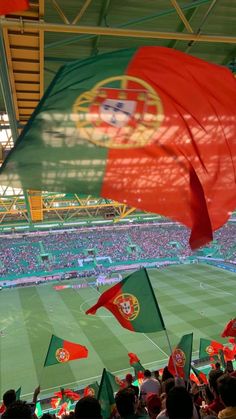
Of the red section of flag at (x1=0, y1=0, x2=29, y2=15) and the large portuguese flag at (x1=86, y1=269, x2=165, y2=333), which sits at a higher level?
the red section of flag at (x1=0, y1=0, x2=29, y2=15)

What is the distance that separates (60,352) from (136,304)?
3.76 m

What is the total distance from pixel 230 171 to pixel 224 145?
32cm

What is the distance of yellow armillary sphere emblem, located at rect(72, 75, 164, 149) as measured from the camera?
3.54 metres

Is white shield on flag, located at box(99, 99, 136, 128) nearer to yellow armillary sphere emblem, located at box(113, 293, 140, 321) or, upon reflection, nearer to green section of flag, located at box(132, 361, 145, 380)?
yellow armillary sphere emblem, located at box(113, 293, 140, 321)

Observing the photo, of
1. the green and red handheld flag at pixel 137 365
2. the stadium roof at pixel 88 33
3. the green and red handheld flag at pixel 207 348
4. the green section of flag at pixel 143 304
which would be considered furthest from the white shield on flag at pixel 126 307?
the green and red handheld flag at pixel 207 348

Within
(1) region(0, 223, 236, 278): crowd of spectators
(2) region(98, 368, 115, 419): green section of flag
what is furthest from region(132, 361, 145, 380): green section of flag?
(1) region(0, 223, 236, 278): crowd of spectators

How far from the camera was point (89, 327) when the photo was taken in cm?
2214

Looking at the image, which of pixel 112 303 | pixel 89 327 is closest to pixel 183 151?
pixel 112 303

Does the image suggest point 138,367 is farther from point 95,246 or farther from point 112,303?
point 95,246

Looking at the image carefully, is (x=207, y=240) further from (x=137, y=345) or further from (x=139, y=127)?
(x=137, y=345)

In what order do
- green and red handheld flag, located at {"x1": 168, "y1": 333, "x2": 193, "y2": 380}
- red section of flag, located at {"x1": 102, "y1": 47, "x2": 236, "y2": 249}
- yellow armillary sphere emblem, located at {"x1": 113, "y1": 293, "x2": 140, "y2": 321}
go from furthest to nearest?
1. green and red handheld flag, located at {"x1": 168, "y1": 333, "x2": 193, "y2": 380}
2. yellow armillary sphere emblem, located at {"x1": 113, "y1": 293, "x2": 140, "y2": 321}
3. red section of flag, located at {"x1": 102, "y1": 47, "x2": 236, "y2": 249}

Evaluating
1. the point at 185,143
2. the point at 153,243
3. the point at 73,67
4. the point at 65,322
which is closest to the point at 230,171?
the point at 185,143

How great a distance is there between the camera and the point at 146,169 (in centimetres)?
378

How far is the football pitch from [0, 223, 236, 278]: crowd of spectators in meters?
7.46
